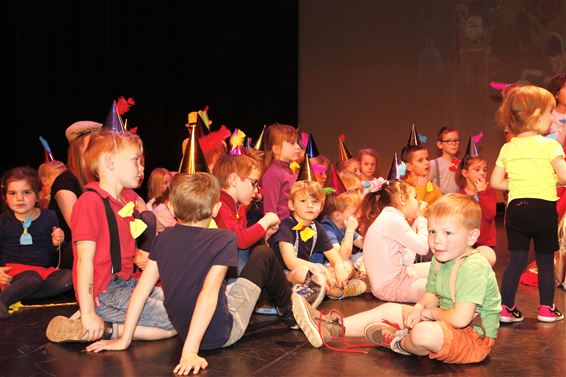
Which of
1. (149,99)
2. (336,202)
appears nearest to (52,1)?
(149,99)

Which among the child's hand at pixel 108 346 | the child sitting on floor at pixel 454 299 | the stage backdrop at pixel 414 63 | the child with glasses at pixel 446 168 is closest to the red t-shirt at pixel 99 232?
the child's hand at pixel 108 346

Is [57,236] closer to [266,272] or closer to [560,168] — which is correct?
[266,272]

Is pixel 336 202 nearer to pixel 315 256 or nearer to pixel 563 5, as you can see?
pixel 315 256

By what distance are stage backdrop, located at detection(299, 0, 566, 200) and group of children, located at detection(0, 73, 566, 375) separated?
15.3ft

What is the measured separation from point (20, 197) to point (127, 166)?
130 cm

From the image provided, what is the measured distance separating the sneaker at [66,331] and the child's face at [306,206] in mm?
1513

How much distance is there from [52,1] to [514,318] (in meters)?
5.78

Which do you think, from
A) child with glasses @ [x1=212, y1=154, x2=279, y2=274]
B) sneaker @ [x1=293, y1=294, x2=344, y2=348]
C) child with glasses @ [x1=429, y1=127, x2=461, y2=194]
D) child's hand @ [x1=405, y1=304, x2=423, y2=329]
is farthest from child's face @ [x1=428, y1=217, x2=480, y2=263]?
child with glasses @ [x1=429, y1=127, x2=461, y2=194]

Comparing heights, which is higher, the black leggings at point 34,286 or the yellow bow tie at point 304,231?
the yellow bow tie at point 304,231

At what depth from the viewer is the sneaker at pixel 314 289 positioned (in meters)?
4.09

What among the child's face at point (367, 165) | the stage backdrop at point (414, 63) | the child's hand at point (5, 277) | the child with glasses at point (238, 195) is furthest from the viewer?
the stage backdrop at point (414, 63)

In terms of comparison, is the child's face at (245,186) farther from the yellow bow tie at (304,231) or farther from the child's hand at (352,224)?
the child's hand at (352,224)

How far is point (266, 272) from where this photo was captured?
3557 millimetres

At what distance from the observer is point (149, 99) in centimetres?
895
